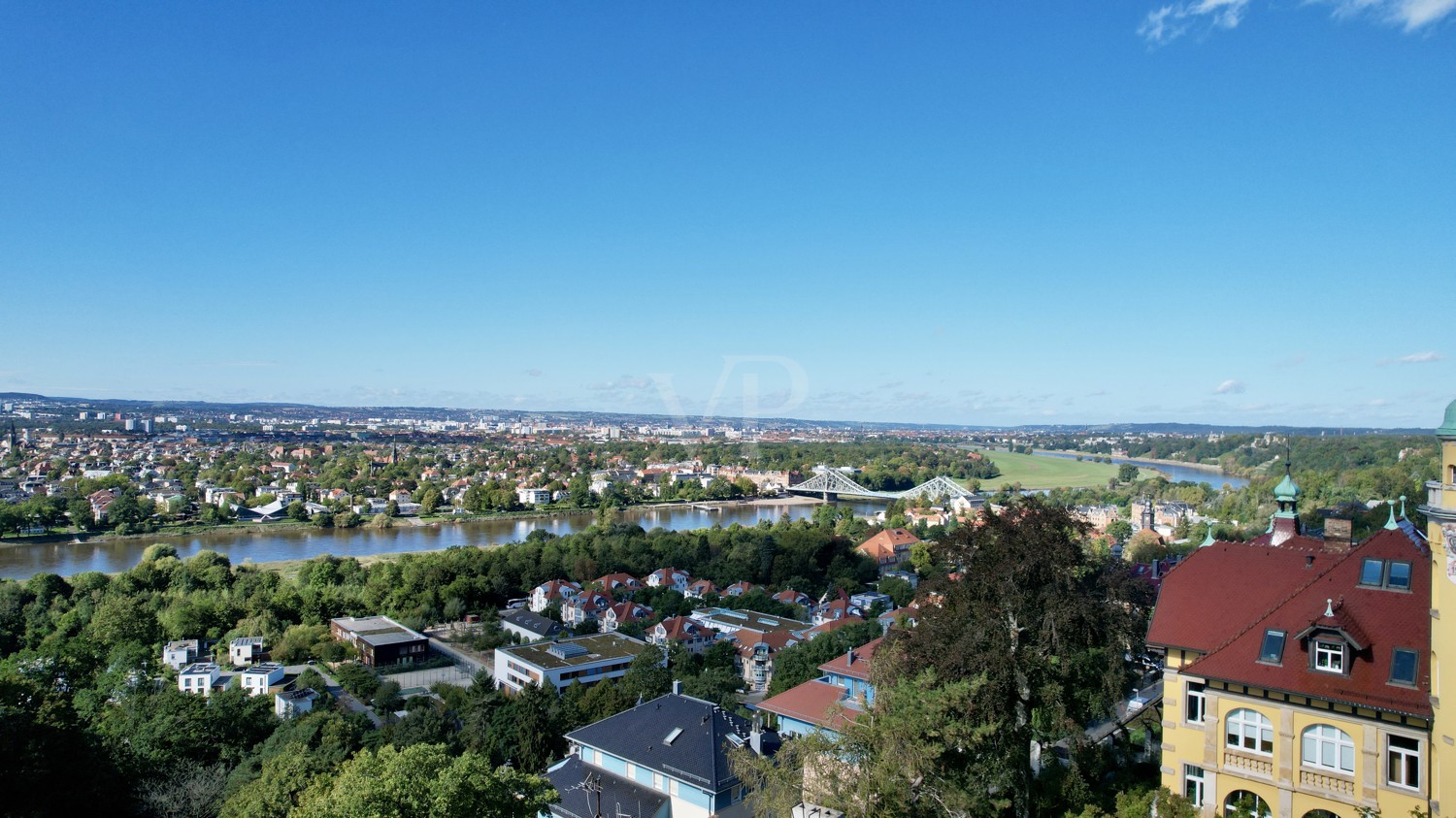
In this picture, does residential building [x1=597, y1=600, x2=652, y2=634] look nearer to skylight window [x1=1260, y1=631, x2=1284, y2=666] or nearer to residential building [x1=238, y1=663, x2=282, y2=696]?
residential building [x1=238, y1=663, x2=282, y2=696]

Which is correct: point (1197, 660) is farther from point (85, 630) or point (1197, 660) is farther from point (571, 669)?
point (85, 630)

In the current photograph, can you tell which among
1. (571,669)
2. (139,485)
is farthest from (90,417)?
(571,669)

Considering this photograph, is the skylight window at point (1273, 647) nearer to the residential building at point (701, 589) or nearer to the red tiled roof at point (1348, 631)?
the red tiled roof at point (1348, 631)

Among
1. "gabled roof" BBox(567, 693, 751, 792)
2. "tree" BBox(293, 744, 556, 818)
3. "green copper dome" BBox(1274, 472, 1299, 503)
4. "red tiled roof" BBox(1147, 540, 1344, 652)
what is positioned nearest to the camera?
"tree" BBox(293, 744, 556, 818)

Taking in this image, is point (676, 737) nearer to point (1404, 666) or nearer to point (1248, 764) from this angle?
point (1248, 764)

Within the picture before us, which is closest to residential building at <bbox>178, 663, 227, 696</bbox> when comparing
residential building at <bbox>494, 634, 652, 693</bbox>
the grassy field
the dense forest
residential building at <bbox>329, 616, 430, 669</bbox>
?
the dense forest

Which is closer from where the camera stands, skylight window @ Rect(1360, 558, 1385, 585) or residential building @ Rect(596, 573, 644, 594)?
skylight window @ Rect(1360, 558, 1385, 585)

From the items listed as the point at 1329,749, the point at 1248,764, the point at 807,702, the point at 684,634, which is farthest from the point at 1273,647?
the point at 684,634
